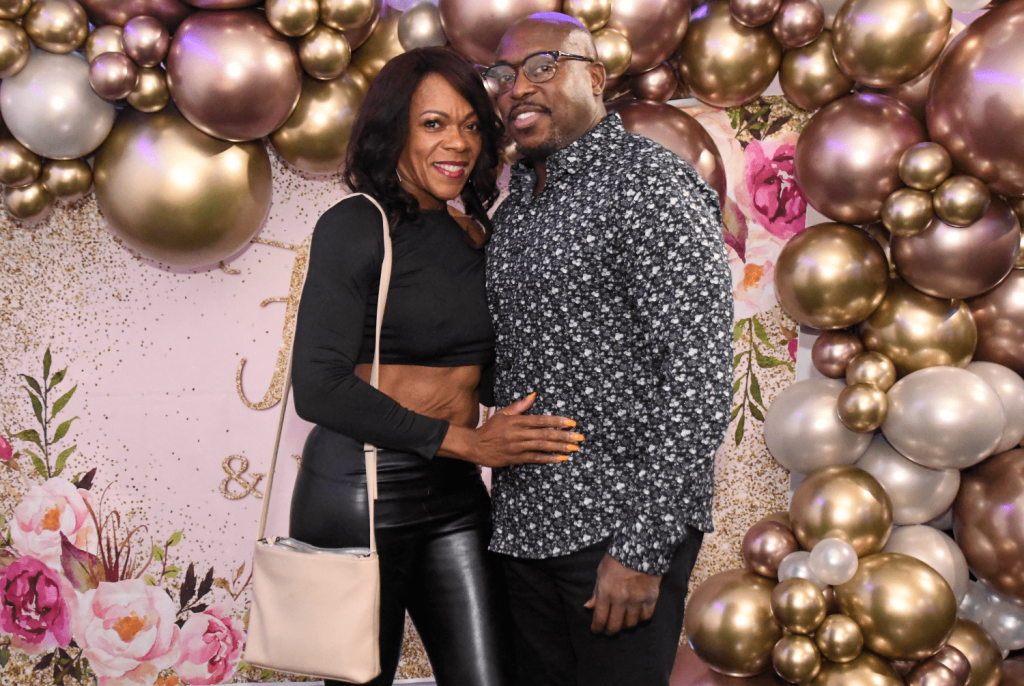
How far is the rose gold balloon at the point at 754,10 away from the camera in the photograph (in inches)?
71.9

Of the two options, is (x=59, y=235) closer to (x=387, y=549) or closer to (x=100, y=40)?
(x=100, y=40)

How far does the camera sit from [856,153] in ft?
5.78

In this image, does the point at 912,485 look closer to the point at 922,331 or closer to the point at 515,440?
the point at 922,331

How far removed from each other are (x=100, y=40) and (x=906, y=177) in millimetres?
1888

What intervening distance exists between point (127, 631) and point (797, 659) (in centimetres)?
186

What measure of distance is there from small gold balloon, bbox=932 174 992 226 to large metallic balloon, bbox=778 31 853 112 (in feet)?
1.26

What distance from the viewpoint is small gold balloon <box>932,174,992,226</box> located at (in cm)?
167

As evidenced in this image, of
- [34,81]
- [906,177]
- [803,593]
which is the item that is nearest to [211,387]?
[34,81]

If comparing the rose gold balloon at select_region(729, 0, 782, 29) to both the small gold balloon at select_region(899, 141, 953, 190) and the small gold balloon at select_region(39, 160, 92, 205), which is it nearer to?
the small gold balloon at select_region(899, 141, 953, 190)

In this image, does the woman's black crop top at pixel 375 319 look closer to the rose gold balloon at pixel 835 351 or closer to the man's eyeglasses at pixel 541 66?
the man's eyeglasses at pixel 541 66

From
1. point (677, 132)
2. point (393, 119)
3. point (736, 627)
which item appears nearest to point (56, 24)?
point (393, 119)

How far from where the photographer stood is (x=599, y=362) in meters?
1.31

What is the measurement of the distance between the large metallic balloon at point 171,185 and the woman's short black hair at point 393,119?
1.60ft

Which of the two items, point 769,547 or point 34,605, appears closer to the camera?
point 769,547
